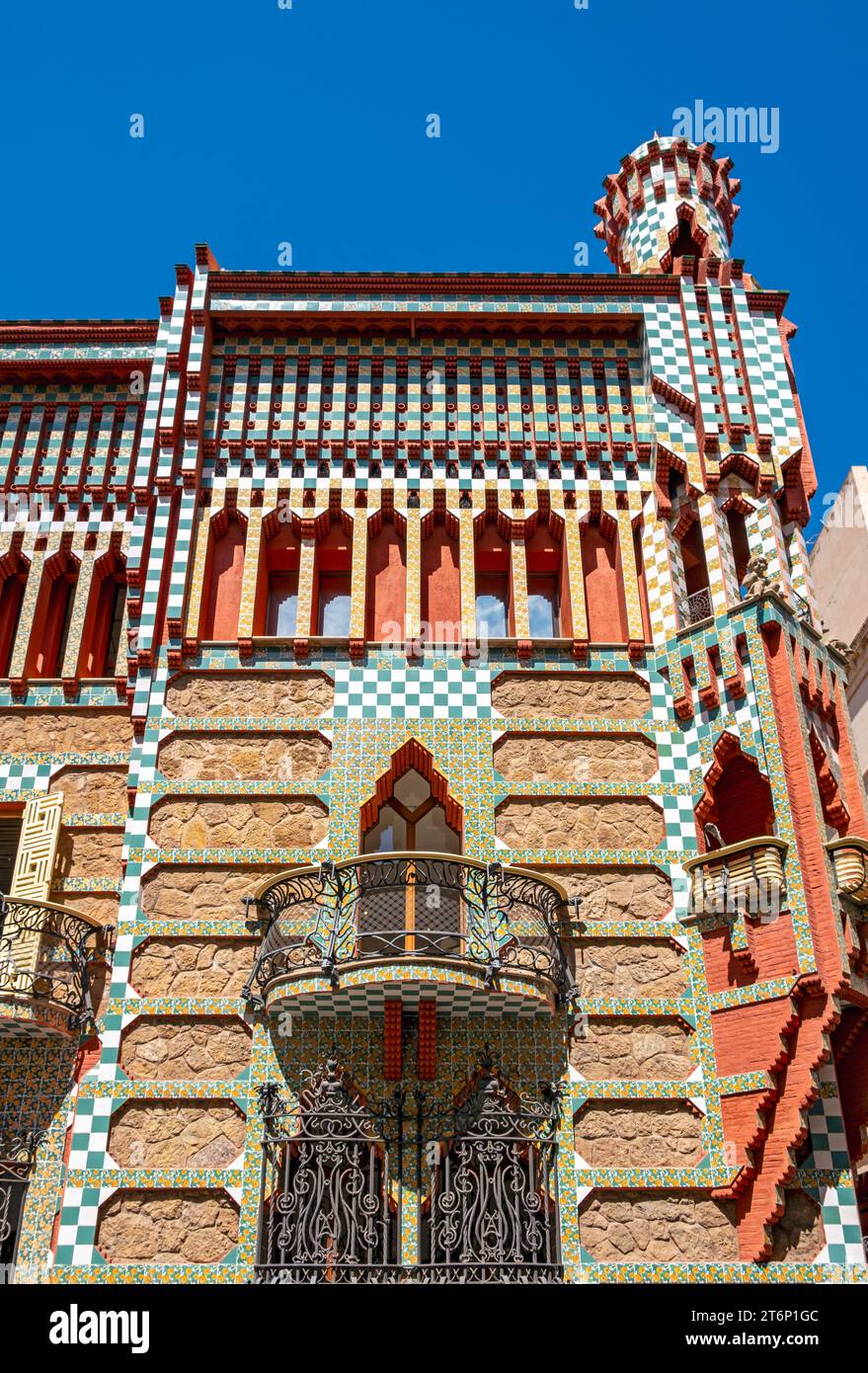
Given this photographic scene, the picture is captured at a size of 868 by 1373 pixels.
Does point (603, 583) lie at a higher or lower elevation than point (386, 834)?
higher

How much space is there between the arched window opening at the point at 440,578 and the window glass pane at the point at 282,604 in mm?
1370

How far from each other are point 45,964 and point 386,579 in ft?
16.3

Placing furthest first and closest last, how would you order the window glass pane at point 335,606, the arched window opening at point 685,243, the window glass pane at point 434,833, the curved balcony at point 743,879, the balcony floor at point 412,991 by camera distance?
1. the arched window opening at point 685,243
2. the window glass pane at point 335,606
3. the window glass pane at point 434,833
4. the curved balcony at point 743,879
5. the balcony floor at point 412,991

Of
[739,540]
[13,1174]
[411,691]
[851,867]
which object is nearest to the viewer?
[13,1174]

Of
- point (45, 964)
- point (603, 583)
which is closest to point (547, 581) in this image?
point (603, 583)

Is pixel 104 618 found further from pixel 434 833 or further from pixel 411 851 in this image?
pixel 411 851

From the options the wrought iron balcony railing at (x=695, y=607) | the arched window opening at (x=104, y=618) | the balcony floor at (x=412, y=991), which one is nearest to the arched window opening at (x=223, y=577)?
the arched window opening at (x=104, y=618)

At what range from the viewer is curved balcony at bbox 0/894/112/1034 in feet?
33.4

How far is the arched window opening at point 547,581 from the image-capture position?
13.1m

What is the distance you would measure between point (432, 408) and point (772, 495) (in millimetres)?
3691

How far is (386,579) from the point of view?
1288 centimetres

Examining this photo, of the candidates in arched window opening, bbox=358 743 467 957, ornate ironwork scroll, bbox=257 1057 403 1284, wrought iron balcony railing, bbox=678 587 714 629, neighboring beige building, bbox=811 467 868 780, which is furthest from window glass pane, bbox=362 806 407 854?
neighboring beige building, bbox=811 467 868 780

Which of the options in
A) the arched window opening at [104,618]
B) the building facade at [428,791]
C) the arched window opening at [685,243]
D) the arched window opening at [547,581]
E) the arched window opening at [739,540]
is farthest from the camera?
the arched window opening at [685,243]

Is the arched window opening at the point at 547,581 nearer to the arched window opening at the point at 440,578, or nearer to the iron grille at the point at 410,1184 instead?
the arched window opening at the point at 440,578
